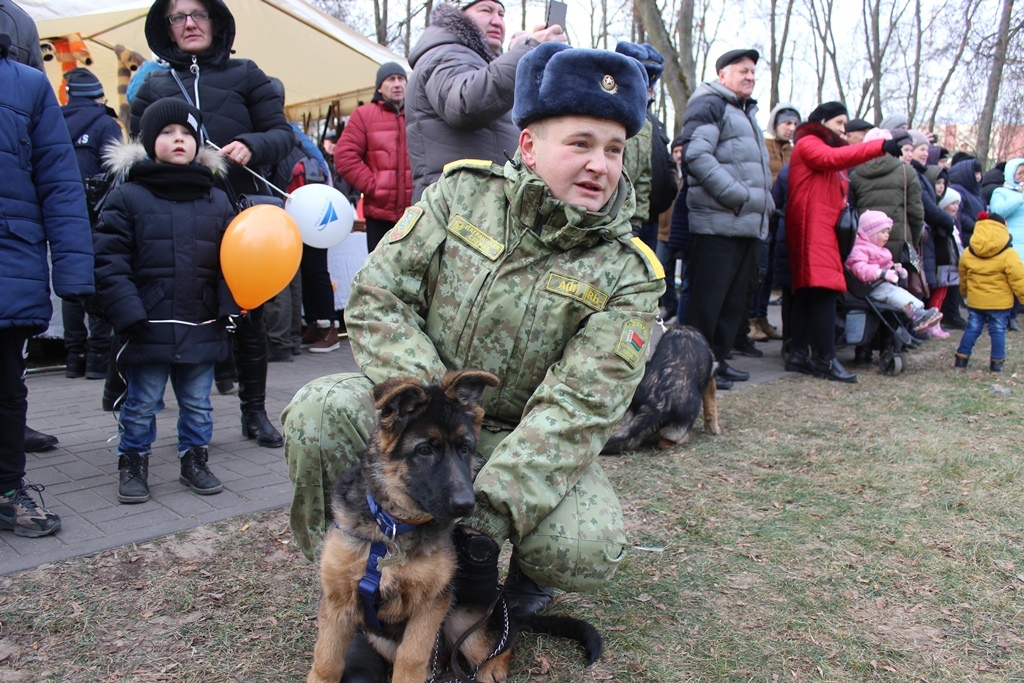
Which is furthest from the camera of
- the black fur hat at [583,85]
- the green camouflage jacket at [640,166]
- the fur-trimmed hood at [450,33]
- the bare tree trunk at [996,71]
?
the bare tree trunk at [996,71]

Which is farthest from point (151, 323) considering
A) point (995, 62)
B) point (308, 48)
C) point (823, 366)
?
point (995, 62)

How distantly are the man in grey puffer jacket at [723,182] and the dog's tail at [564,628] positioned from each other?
434cm

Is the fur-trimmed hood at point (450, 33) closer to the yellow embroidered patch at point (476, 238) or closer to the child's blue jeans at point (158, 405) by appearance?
the yellow embroidered patch at point (476, 238)

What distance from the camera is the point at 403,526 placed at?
7.63 feet

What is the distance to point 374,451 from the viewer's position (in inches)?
94.5

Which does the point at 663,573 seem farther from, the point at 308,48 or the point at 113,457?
the point at 308,48

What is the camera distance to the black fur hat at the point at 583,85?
103 inches

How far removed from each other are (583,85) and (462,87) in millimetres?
1657

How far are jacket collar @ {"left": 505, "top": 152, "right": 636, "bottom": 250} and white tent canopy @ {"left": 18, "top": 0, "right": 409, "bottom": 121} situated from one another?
27.9 feet

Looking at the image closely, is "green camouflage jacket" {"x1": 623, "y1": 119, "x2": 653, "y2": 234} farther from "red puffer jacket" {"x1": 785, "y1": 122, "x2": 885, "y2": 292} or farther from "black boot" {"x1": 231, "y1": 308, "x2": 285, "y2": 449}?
"black boot" {"x1": 231, "y1": 308, "x2": 285, "y2": 449}

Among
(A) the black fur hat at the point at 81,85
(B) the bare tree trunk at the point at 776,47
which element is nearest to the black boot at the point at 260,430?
(A) the black fur hat at the point at 81,85

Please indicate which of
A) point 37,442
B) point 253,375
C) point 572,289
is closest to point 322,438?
point 572,289

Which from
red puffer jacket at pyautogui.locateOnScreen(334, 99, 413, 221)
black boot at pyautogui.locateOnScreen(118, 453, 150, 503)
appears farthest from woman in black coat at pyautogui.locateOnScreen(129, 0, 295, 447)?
red puffer jacket at pyautogui.locateOnScreen(334, 99, 413, 221)

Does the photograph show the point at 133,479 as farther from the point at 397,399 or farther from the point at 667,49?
the point at 667,49
